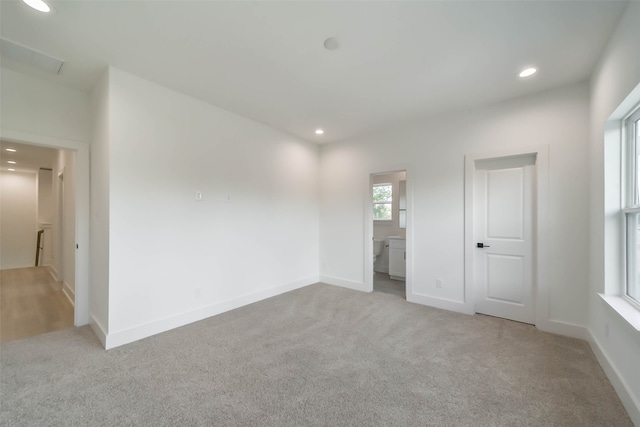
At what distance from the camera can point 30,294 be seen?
404 cm

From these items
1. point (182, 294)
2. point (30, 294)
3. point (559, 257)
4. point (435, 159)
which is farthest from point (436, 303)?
point (30, 294)

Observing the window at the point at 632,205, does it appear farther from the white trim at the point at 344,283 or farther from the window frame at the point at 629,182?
the white trim at the point at 344,283

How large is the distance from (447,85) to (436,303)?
9.08 feet

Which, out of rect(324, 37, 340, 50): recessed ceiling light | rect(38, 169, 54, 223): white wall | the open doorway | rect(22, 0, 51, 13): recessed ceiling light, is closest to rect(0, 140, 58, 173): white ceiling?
the open doorway

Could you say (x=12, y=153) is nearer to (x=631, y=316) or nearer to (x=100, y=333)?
(x=100, y=333)

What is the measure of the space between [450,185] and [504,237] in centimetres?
90

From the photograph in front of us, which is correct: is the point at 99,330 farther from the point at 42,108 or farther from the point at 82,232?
the point at 42,108

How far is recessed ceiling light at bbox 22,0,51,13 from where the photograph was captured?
168 cm

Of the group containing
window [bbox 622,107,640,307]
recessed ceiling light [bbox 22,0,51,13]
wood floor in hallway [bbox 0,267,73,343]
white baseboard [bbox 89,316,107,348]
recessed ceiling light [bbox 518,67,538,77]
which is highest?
recessed ceiling light [bbox 22,0,51,13]

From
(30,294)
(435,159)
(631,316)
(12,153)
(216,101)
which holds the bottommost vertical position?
(30,294)

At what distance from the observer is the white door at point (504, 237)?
9.75 ft

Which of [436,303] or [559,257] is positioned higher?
[559,257]

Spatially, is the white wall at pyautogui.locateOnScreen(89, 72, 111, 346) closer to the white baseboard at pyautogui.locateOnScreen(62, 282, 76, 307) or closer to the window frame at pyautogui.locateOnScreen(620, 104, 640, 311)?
the white baseboard at pyautogui.locateOnScreen(62, 282, 76, 307)

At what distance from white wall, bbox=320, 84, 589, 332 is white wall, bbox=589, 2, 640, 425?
17 cm
